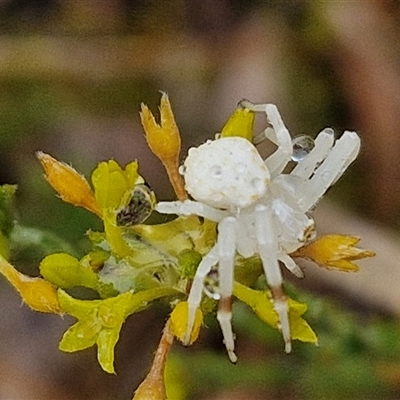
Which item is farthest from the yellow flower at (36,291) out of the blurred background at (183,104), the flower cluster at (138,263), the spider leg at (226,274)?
the blurred background at (183,104)

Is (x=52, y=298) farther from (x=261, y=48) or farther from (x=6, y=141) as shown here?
(x=261, y=48)

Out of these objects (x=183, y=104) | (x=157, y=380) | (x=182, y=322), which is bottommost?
(x=183, y=104)

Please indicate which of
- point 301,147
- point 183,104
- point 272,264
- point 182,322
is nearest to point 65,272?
point 182,322

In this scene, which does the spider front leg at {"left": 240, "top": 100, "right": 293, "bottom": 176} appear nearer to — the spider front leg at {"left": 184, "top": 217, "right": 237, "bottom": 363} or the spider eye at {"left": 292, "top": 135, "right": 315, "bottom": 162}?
the spider eye at {"left": 292, "top": 135, "right": 315, "bottom": 162}

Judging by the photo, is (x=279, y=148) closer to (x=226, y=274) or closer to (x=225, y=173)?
(x=225, y=173)

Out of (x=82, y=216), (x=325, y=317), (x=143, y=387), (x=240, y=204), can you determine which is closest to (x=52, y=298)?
(x=143, y=387)

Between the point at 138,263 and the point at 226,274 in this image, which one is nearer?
the point at 226,274
